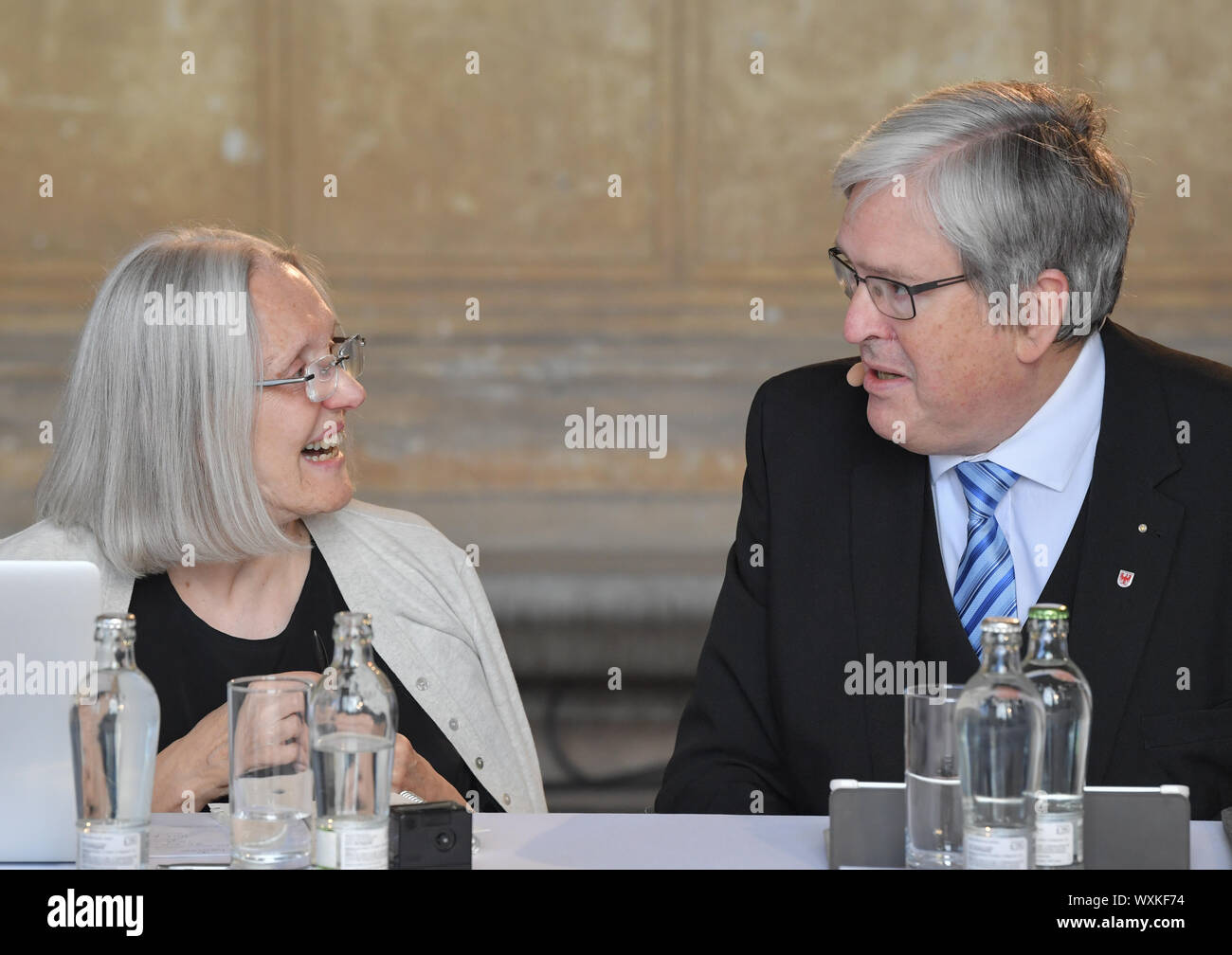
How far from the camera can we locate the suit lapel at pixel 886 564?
2150 mm

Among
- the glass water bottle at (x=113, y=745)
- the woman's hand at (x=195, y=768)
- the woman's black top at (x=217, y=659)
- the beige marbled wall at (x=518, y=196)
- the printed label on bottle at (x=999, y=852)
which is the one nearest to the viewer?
the printed label on bottle at (x=999, y=852)

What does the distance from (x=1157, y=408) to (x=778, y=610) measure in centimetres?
62

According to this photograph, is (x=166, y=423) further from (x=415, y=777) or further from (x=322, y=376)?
(x=415, y=777)

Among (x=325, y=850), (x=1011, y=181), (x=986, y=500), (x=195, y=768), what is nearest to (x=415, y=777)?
(x=195, y=768)

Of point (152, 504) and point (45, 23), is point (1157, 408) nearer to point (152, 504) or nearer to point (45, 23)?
point (152, 504)

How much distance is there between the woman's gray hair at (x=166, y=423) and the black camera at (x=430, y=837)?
103 cm

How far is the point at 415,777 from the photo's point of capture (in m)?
2.15

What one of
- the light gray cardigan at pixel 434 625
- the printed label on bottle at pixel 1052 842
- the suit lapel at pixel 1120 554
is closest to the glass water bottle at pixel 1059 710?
the printed label on bottle at pixel 1052 842

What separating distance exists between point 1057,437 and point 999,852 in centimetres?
100

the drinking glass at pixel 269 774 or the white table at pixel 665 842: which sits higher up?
the drinking glass at pixel 269 774

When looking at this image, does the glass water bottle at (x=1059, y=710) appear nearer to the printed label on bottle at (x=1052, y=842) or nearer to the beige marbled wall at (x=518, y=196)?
the printed label on bottle at (x=1052, y=842)
